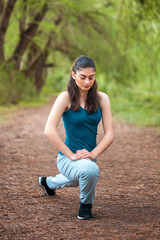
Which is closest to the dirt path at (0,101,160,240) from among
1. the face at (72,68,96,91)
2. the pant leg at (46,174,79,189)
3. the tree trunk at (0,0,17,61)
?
the pant leg at (46,174,79,189)

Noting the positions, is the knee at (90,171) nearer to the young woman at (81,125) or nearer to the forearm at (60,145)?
the young woman at (81,125)

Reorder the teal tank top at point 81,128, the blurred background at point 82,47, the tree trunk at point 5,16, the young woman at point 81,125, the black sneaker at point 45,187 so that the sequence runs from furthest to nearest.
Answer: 1. the blurred background at point 82,47
2. the tree trunk at point 5,16
3. the black sneaker at point 45,187
4. the teal tank top at point 81,128
5. the young woman at point 81,125

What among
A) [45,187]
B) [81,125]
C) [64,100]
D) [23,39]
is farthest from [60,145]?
[23,39]

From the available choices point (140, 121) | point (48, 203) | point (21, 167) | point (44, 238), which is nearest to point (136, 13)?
point (140, 121)

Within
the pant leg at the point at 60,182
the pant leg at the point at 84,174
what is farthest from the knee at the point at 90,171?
the pant leg at the point at 60,182

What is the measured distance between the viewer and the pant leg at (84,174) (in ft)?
9.63

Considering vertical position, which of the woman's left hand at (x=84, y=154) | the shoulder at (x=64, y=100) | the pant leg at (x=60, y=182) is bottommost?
the pant leg at (x=60, y=182)

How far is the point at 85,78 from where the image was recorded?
3125 mm

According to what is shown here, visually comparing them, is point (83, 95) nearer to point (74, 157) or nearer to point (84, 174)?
point (74, 157)

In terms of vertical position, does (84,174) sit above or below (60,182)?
above

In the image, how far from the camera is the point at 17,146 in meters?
6.92

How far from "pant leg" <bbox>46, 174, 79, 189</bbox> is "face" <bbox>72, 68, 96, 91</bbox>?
0.87 meters

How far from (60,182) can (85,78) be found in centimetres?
104

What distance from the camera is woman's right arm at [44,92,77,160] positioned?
305 centimetres
